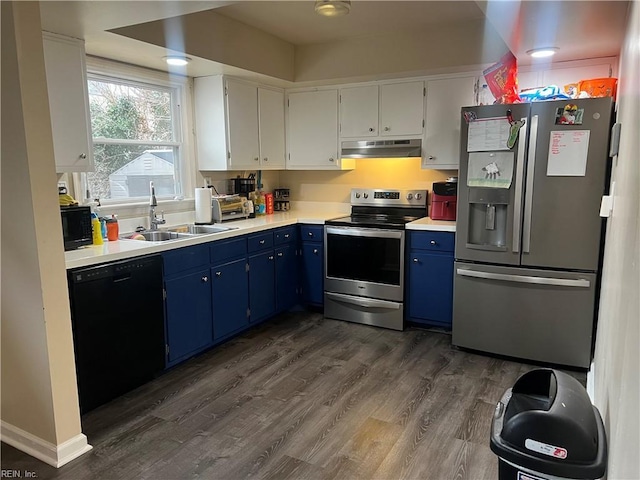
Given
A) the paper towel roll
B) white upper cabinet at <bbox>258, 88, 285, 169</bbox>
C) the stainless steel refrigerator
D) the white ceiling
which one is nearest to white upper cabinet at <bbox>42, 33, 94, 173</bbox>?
the white ceiling

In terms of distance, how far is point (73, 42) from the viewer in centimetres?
271

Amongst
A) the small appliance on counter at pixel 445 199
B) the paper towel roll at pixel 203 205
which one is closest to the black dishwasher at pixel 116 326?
the paper towel roll at pixel 203 205

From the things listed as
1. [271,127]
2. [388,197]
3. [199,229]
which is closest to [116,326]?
[199,229]

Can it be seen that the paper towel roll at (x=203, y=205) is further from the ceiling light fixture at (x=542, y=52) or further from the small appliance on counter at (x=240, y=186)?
the ceiling light fixture at (x=542, y=52)

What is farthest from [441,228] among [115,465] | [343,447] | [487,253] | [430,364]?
[115,465]

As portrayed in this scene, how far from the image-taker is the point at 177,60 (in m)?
3.33

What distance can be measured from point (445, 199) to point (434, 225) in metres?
0.33

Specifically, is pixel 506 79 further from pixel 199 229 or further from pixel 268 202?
pixel 199 229

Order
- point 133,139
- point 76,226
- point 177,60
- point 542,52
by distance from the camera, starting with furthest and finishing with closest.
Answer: point 133,139
point 177,60
point 542,52
point 76,226

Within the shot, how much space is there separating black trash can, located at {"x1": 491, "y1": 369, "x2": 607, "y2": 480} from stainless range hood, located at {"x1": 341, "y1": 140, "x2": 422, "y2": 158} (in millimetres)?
2717

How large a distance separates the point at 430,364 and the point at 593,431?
1.94 m

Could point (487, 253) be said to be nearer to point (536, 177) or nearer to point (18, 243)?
point (536, 177)

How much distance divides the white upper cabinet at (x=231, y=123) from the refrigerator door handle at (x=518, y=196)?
2213 millimetres

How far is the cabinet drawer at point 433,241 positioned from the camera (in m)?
3.60
